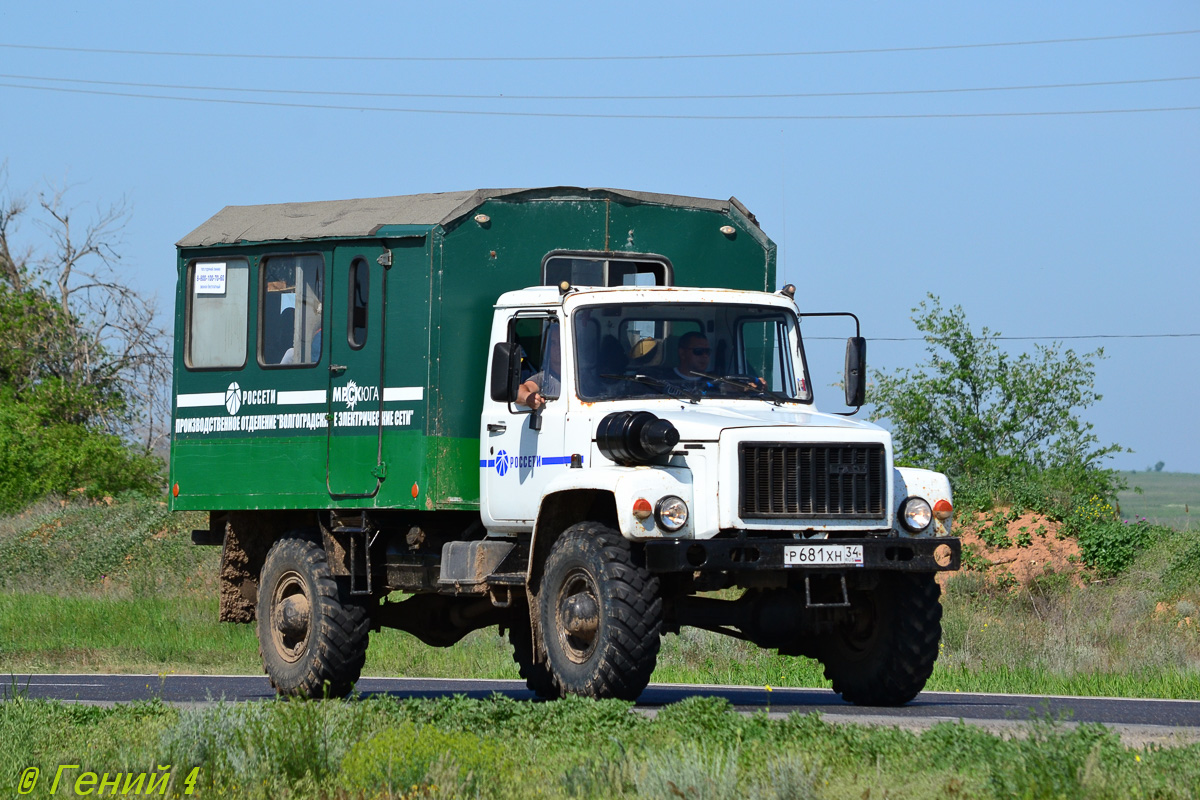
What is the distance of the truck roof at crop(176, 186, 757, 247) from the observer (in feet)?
42.6

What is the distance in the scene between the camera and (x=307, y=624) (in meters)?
13.9

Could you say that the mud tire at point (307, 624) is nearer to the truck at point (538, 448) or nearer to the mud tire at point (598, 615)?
the truck at point (538, 448)

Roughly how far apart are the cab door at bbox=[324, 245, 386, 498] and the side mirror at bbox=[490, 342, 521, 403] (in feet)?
4.77

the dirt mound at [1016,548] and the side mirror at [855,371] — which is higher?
the side mirror at [855,371]

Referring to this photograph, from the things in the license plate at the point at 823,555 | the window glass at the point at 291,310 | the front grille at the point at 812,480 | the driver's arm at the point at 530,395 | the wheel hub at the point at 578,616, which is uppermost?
the window glass at the point at 291,310

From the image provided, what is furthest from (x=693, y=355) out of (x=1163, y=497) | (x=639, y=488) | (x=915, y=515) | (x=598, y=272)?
(x=1163, y=497)

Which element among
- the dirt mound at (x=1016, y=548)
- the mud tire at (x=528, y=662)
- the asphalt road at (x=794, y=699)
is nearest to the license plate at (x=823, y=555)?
the asphalt road at (x=794, y=699)

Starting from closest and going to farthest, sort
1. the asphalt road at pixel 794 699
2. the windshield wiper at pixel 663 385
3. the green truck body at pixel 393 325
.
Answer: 1. the asphalt road at pixel 794 699
2. the windshield wiper at pixel 663 385
3. the green truck body at pixel 393 325

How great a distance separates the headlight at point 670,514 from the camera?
418 inches

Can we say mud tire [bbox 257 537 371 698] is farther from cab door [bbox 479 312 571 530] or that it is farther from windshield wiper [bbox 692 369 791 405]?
windshield wiper [bbox 692 369 791 405]

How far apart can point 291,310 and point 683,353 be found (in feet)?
11.8

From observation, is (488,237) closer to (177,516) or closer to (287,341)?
(287,341)

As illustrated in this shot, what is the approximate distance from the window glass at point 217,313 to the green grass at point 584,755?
492cm

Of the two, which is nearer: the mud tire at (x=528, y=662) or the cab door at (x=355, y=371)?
the cab door at (x=355, y=371)
